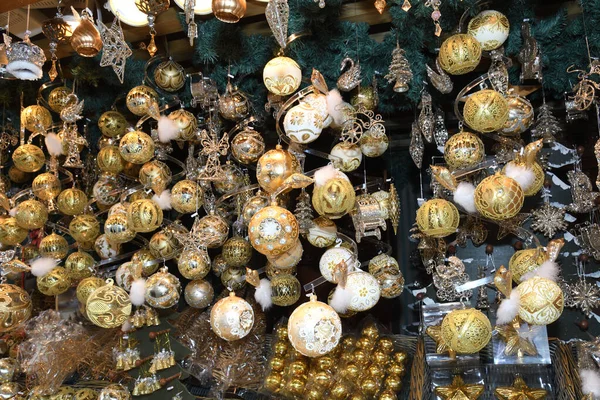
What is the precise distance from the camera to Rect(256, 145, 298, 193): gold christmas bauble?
2002 mm

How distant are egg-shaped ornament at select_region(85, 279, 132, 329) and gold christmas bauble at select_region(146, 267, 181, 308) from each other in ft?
0.27

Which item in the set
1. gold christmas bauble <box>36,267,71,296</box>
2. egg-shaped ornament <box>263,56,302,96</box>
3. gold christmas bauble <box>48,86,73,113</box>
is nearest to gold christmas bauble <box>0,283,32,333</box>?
gold christmas bauble <box>36,267,71,296</box>

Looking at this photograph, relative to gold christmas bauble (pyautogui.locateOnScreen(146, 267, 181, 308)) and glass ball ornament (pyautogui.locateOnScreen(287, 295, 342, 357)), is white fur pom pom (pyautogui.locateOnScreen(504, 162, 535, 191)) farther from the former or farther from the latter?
gold christmas bauble (pyautogui.locateOnScreen(146, 267, 181, 308))

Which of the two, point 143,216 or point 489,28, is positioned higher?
point 489,28

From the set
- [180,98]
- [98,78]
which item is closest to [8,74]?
[98,78]

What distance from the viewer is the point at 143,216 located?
Answer: 218cm

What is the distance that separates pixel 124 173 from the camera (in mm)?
2617

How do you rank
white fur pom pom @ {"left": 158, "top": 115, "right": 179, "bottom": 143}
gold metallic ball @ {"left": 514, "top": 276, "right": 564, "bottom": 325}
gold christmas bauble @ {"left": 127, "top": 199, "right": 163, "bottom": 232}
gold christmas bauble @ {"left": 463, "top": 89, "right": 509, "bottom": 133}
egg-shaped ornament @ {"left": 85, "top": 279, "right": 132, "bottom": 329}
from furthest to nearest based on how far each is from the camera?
white fur pom pom @ {"left": 158, "top": 115, "right": 179, "bottom": 143} → gold christmas bauble @ {"left": 127, "top": 199, "right": 163, "bottom": 232} → egg-shaped ornament @ {"left": 85, "top": 279, "right": 132, "bottom": 329} → gold christmas bauble @ {"left": 463, "top": 89, "right": 509, "bottom": 133} → gold metallic ball @ {"left": 514, "top": 276, "right": 564, "bottom": 325}

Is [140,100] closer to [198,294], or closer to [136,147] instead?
[136,147]

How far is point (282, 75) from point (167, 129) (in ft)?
1.80

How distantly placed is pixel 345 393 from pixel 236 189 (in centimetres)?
82

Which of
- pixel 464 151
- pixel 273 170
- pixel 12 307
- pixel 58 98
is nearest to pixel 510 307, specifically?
pixel 464 151

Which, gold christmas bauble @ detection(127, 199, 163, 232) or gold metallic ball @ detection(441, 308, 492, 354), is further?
gold christmas bauble @ detection(127, 199, 163, 232)

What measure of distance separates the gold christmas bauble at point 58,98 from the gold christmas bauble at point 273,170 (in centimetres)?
92
